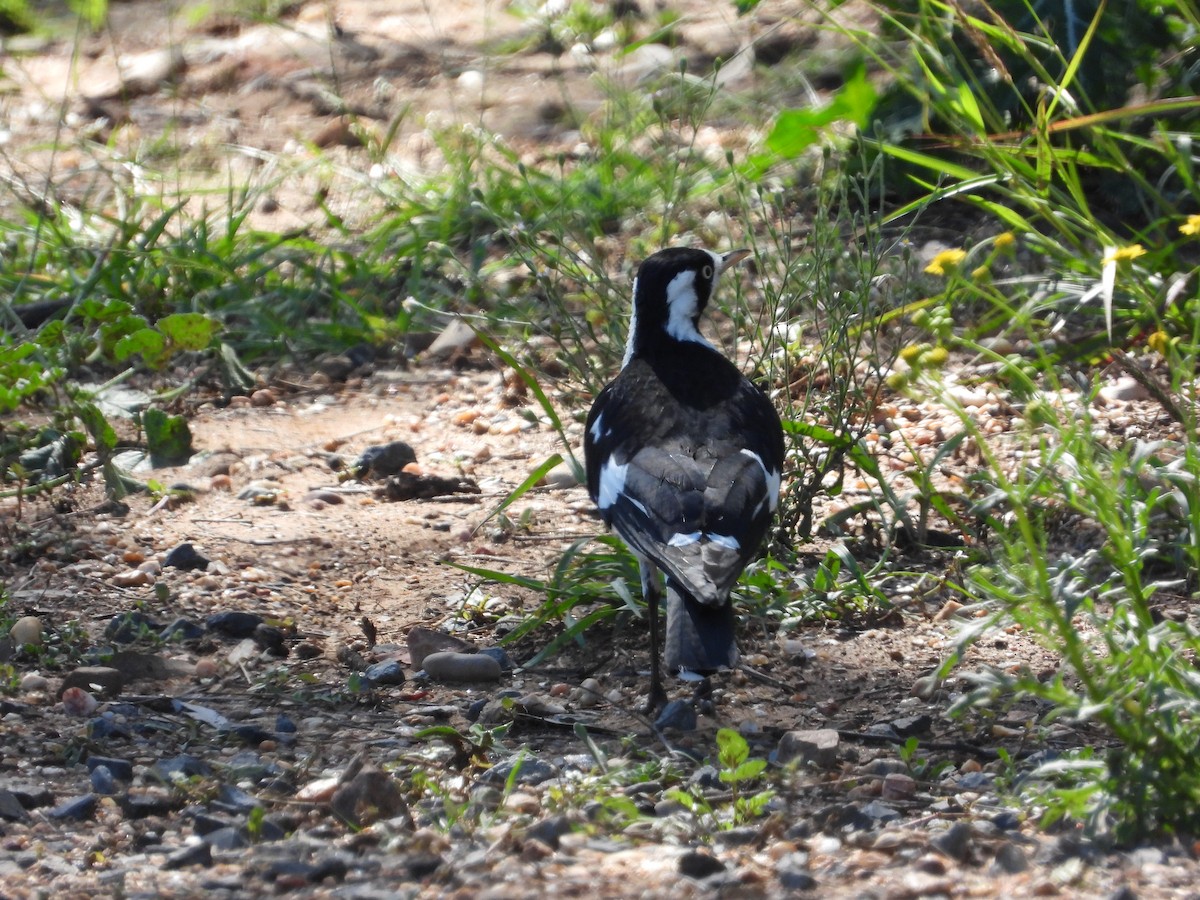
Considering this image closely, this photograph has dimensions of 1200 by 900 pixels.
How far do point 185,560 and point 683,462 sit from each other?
1648 millimetres

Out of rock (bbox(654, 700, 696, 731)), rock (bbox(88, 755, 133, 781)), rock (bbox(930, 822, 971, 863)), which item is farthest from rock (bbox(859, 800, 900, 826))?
rock (bbox(88, 755, 133, 781))

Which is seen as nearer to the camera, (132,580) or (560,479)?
(132,580)

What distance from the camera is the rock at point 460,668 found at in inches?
160

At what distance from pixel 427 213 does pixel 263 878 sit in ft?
14.0

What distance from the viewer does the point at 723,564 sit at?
3537 mm

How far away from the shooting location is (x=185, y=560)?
4707 millimetres

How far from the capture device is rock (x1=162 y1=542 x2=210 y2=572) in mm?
4703

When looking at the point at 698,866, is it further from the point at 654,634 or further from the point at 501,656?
the point at 501,656

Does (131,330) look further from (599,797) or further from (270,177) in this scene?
(599,797)

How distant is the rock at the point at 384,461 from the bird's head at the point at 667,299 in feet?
3.66

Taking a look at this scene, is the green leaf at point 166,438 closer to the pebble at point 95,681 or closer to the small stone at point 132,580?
the small stone at point 132,580

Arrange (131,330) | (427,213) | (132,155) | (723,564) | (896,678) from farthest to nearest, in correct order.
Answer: (132,155) → (427,213) → (131,330) → (896,678) → (723,564)

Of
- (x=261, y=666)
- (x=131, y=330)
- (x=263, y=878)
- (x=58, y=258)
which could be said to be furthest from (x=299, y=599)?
(x=58, y=258)

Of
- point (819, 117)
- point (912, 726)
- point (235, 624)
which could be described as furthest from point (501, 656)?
point (819, 117)
